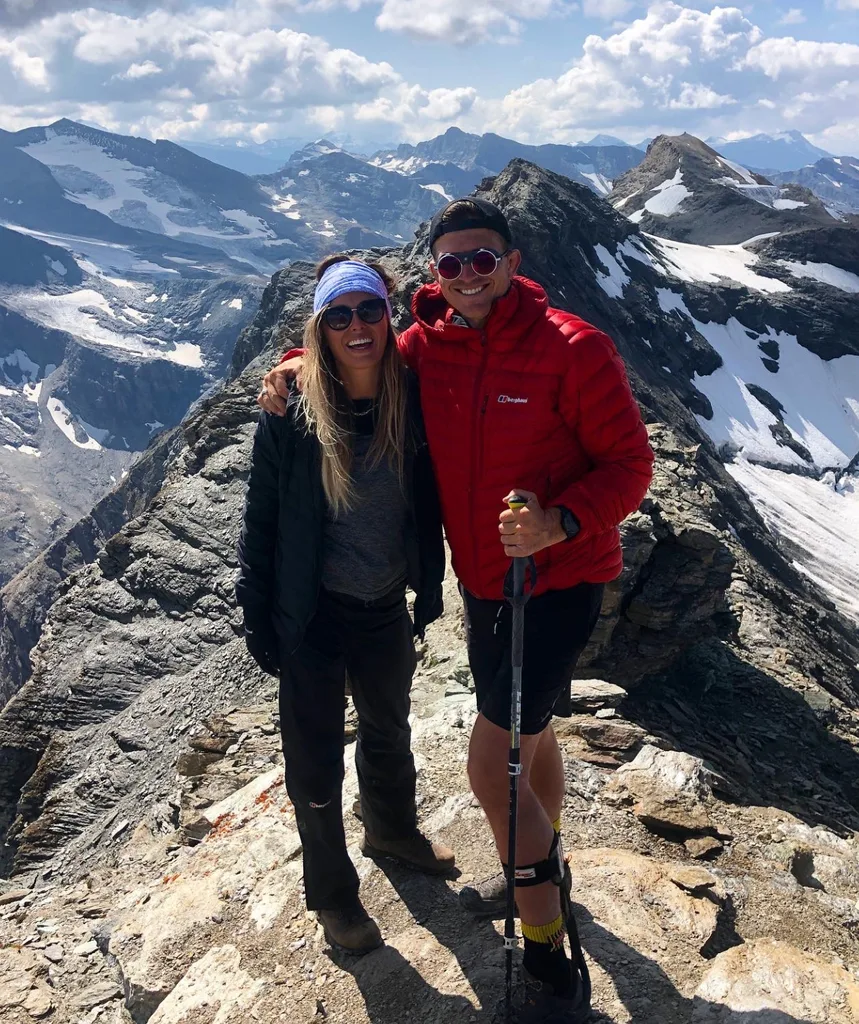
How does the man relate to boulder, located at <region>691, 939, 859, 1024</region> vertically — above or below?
above

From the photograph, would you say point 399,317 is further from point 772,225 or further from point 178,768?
point 772,225

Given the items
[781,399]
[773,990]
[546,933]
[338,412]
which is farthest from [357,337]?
[781,399]

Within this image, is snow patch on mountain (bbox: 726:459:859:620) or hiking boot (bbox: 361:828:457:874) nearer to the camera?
hiking boot (bbox: 361:828:457:874)

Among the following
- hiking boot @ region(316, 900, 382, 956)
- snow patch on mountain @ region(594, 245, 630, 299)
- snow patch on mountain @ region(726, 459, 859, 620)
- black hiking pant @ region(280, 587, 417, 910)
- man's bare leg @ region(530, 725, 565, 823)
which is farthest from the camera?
snow patch on mountain @ region(594, 245, 630, 299)

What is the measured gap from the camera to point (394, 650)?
18.9 ft

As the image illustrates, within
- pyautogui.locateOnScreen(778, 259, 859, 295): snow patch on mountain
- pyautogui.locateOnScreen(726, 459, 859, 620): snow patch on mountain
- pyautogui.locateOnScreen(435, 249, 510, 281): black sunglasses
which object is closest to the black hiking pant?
pyautogui.locateOnScreen(435, 249, 510, 281): black sunglasses

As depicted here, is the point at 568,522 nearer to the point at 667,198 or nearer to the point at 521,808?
the point at 521,808

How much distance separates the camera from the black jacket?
5.07m

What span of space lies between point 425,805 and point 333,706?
260 centimetres

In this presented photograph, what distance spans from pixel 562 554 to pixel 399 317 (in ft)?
100

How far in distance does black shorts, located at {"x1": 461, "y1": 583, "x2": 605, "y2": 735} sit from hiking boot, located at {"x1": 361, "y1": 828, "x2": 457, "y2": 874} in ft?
7.77

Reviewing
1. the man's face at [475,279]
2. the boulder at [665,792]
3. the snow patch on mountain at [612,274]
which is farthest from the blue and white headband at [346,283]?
the snow patch on mountain at [612,274]

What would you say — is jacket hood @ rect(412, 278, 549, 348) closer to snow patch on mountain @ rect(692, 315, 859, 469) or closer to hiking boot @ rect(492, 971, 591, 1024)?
hiking boot @ rect(492, 971, 591, 1024)

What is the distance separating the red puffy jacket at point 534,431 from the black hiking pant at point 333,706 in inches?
39.8
